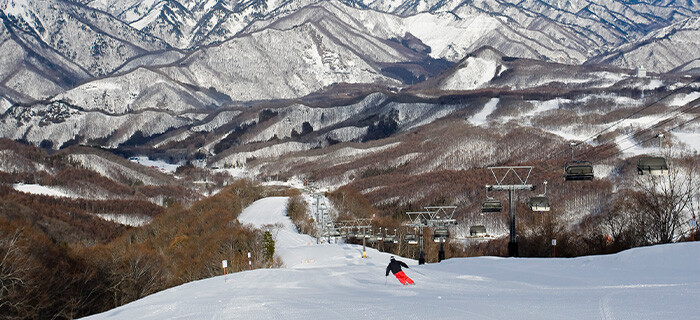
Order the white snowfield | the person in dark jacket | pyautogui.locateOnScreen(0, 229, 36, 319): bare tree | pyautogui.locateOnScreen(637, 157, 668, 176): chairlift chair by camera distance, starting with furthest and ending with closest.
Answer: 1. pyautogui.locateOnScreen(0, 229, 36, 319): bare tree
2. pyautogui.locateOnScreen(637, 157, 668, 176): chairlift chair
3. the person in dark jacket
4. the white snowfield

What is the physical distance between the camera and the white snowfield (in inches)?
934

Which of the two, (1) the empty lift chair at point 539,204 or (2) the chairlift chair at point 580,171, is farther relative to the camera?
(1) the empty lift chair at point 539,204

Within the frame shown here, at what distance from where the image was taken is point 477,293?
1167 inches

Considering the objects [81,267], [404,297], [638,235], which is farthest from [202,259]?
[404,297]

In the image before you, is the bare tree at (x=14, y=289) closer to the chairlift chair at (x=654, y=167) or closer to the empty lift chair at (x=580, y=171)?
the empty lift chair at (x=580, y=171)

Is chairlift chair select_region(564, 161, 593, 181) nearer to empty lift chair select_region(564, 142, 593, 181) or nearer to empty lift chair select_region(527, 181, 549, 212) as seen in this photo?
empty lift chair select_region(564, 142, 593, 181)

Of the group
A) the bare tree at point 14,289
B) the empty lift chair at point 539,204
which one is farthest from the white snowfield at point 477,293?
the bare tree at point 14,289

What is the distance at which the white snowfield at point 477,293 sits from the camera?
23719 millimetres

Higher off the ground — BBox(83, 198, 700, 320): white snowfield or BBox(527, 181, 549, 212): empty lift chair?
BBox(527, 181, 549, 212): empty lift chair

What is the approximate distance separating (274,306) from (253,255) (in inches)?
3030

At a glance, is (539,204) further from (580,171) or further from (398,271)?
(398,271)

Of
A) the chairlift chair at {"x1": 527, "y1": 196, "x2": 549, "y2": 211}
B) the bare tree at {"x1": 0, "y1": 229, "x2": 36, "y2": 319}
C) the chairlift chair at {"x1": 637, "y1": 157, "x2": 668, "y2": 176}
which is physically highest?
the chairlift chair at {"x1": 637, "y1": 157, "x2": 668, "y2": 176}

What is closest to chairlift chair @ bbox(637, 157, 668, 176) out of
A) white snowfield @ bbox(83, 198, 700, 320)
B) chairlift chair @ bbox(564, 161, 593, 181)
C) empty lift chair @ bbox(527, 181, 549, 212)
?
chairlift chair @ bbox(564, 161, 593, 181)

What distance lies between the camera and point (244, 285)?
3916 centimetres
